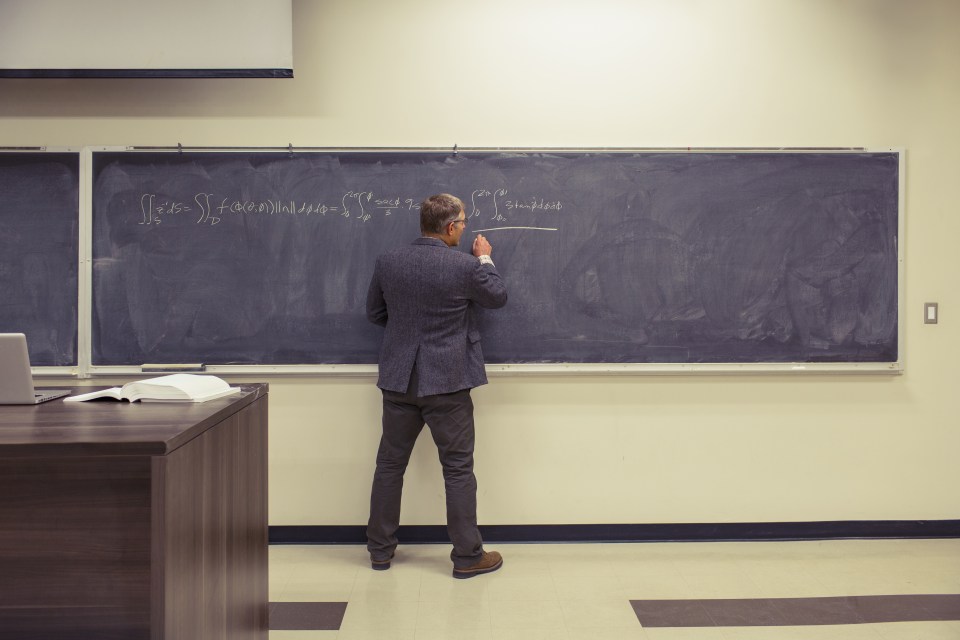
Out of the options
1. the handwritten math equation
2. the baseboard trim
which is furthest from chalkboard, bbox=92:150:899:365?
the baseboard trim

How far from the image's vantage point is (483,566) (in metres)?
2.85

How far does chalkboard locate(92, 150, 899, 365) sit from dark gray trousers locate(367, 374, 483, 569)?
413mm

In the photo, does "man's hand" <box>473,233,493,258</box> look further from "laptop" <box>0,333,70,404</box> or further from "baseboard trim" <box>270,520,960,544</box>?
"laptop" <box>0,333,70,404</box>

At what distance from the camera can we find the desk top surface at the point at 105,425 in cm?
132

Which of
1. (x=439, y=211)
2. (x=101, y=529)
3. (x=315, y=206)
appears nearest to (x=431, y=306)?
(x=439, y=211)

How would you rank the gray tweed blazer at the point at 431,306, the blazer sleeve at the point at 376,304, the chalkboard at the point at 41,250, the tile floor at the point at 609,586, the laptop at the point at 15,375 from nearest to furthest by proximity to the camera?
the laptop at the point at 15,375 → the tile floor at the point at 609,586 → the gray tweed blazer at the point at 431,306 → the blazer sleeve at the point at 376,304 → the chalkboard at the point at 41,250

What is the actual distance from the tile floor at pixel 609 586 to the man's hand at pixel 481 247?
131 cm

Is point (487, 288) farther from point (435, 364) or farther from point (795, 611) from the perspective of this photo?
point (795, 611)

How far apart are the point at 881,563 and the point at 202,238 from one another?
10.6 ft

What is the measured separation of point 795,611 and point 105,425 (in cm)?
231

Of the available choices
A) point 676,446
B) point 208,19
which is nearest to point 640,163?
point 676,446

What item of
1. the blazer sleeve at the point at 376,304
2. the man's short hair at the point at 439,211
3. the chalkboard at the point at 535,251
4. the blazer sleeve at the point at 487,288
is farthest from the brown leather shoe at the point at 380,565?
the man's short hair at the point at 439,211

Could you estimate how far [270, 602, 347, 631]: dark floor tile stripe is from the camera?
240 centimetres

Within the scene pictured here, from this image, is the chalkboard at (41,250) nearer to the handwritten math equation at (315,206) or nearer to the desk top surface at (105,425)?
the handwritten math equation at (315,206)
